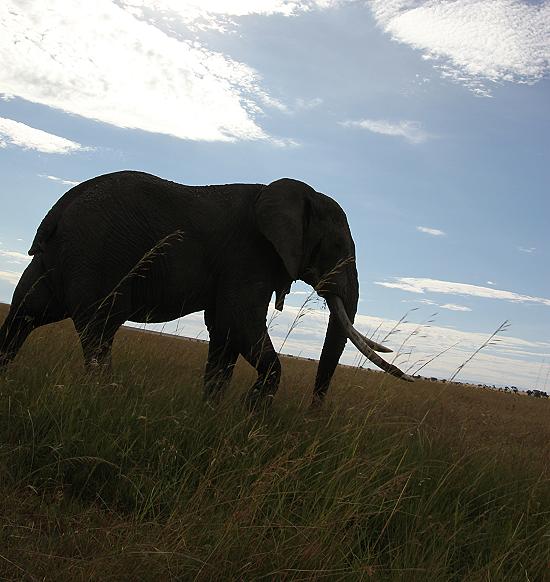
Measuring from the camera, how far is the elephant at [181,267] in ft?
17.7

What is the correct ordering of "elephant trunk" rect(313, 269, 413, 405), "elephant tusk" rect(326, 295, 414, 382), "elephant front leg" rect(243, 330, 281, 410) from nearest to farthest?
"elephant tusk" rect(326, 295, 414, 382) → "elephant front leg" rect(243, 330, 281, 410) → "elephant trunk" rect(313, 269, 413, 405)

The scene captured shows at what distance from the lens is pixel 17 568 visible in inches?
98.7

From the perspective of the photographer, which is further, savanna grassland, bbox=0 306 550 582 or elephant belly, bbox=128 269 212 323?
elephant belly, bbox=128 269 212 323

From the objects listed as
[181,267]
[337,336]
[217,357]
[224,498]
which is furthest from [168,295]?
[224,498]

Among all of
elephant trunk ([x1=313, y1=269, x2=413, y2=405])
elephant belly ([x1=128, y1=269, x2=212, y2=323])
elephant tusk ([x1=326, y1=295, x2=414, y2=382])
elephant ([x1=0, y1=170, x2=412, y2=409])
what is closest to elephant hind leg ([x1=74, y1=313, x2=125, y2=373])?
elephant ([x1=0, y1=170, x2=412, y2=409])

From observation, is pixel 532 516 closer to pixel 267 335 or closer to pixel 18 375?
pixel 267 335

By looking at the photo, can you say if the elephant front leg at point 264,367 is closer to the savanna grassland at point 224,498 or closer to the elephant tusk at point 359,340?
the savanna grassland at point 224,498

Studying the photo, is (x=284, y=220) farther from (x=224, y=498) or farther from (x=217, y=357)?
(x=224, y=498)

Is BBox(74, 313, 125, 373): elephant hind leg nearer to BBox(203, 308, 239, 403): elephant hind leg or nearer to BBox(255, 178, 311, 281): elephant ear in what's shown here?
BBox(203, 308, 239, 403): elephant hind leg

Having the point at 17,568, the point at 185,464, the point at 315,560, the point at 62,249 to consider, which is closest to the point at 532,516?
the point at 315,560

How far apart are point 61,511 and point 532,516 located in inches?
122

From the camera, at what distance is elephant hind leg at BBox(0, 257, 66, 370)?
561 centimetres

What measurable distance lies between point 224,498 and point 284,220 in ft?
10.3

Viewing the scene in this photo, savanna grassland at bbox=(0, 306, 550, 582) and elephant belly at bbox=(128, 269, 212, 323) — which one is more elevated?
elephant belly at bbox=(128, 269, 212, 323)
